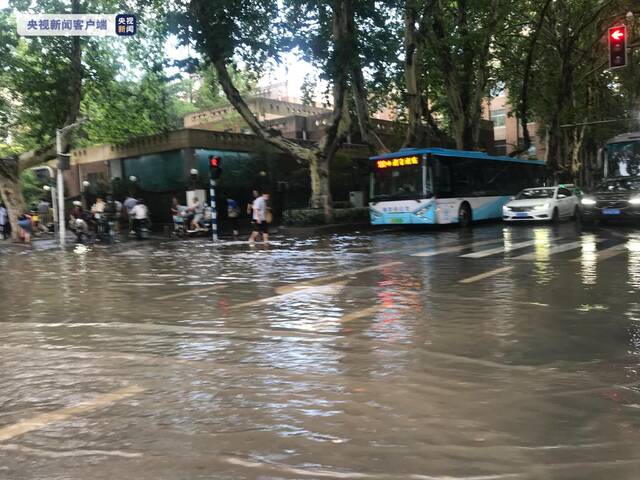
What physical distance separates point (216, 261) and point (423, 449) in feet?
36.3

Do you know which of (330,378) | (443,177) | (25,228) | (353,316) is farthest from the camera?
(25,228)

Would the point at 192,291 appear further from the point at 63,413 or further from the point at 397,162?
the point at 397,162

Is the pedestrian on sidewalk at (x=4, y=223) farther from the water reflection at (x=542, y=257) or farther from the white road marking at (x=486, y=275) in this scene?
the white road marking at (x=486, y=275)

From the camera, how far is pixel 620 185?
18469 millimetres

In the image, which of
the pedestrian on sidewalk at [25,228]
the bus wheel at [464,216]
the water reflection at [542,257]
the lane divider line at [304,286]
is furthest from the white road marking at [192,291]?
the pedestrian on sidewalk at [25,228]

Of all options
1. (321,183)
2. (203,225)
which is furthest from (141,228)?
(321,183)

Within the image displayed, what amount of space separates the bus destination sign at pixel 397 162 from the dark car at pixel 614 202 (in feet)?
18.9

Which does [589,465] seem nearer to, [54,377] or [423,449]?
[423,449]

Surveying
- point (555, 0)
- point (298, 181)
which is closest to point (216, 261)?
point (298, 181)

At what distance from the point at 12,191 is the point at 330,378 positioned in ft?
72.6

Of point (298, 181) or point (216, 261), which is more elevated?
point (298, 181)

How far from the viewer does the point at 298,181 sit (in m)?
33.1

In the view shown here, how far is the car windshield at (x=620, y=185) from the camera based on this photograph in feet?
59.4

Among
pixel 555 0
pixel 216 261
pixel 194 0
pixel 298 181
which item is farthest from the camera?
pixel 298 181
